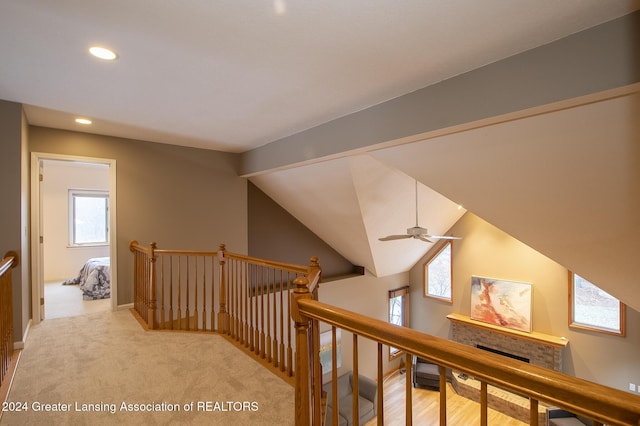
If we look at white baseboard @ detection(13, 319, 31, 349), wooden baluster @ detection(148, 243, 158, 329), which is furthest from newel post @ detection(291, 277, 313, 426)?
white baseboard @ detection(13, 319, 31, 349)

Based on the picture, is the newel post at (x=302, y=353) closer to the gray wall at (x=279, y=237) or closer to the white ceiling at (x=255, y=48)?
the white ceiling at (x=255, y=48)

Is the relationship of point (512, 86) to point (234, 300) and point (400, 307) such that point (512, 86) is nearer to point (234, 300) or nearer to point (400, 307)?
point (234, 300)

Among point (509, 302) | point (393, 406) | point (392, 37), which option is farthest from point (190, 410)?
point (509, 302)

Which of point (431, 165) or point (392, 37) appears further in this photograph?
point (431, 165)

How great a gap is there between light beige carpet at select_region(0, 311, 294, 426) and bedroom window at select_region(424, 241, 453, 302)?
6.68 metres

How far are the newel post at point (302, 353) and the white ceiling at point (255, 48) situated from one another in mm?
1520

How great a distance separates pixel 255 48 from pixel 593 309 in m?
7.72

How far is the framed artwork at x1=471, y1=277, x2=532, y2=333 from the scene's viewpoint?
22.6ft

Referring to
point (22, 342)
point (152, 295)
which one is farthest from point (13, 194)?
point (152, 295)

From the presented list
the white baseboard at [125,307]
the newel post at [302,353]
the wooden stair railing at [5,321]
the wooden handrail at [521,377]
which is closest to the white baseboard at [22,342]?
the wooden stair railing at [5,321]

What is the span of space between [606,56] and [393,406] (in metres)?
6.81

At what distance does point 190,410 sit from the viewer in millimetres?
2143

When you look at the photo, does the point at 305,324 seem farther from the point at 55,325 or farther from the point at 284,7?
the point at 55,325

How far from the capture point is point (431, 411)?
21.3 feet
